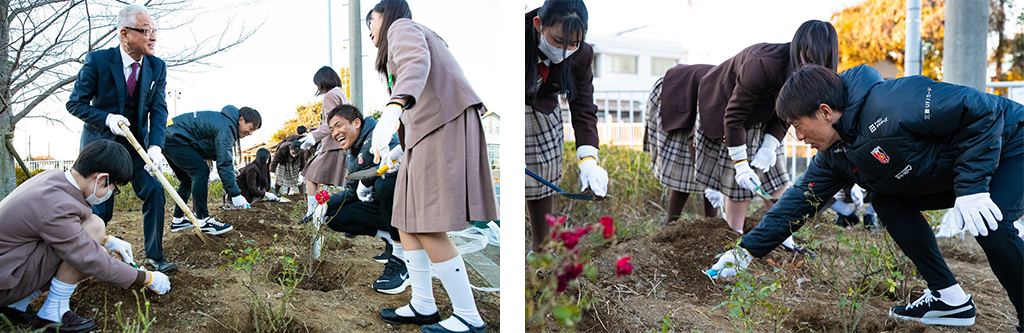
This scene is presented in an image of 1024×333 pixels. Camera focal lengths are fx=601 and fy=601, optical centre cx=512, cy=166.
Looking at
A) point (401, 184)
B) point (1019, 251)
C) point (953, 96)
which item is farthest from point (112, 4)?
point (1019, 251)

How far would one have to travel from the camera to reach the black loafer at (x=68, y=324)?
56.5 inches

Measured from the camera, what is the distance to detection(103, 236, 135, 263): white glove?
1.61 meters

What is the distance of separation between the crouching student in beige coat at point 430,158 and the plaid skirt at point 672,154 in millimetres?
1660

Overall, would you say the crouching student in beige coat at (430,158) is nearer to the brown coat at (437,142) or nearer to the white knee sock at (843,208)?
the brown coat at (437,142)

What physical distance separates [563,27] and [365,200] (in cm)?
87

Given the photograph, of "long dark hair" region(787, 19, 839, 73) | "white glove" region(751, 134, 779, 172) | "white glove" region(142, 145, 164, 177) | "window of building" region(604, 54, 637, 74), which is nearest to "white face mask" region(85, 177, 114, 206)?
"white glove" region(142, 145, 164, 177)

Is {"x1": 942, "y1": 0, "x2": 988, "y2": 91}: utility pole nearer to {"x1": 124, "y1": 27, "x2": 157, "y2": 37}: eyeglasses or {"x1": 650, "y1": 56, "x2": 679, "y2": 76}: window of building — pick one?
{"x1": 124, "y1": 27, "x2": 157, "y2": 37}: eyeglasses

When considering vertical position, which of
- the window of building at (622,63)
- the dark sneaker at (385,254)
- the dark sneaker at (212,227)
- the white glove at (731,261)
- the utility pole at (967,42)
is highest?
the window of building at (622,63)

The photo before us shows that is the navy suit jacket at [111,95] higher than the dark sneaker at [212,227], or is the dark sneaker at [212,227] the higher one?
the navy suit jacket at [111,95]

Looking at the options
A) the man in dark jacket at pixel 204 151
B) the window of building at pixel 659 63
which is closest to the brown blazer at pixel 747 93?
the man in dark jacket at pixel 204 151

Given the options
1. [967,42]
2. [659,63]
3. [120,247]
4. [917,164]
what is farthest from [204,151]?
[659,63]

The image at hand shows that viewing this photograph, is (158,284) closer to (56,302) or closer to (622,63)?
(56,302)

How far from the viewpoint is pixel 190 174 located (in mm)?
1786

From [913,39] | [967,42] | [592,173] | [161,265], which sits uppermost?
[913,39]
